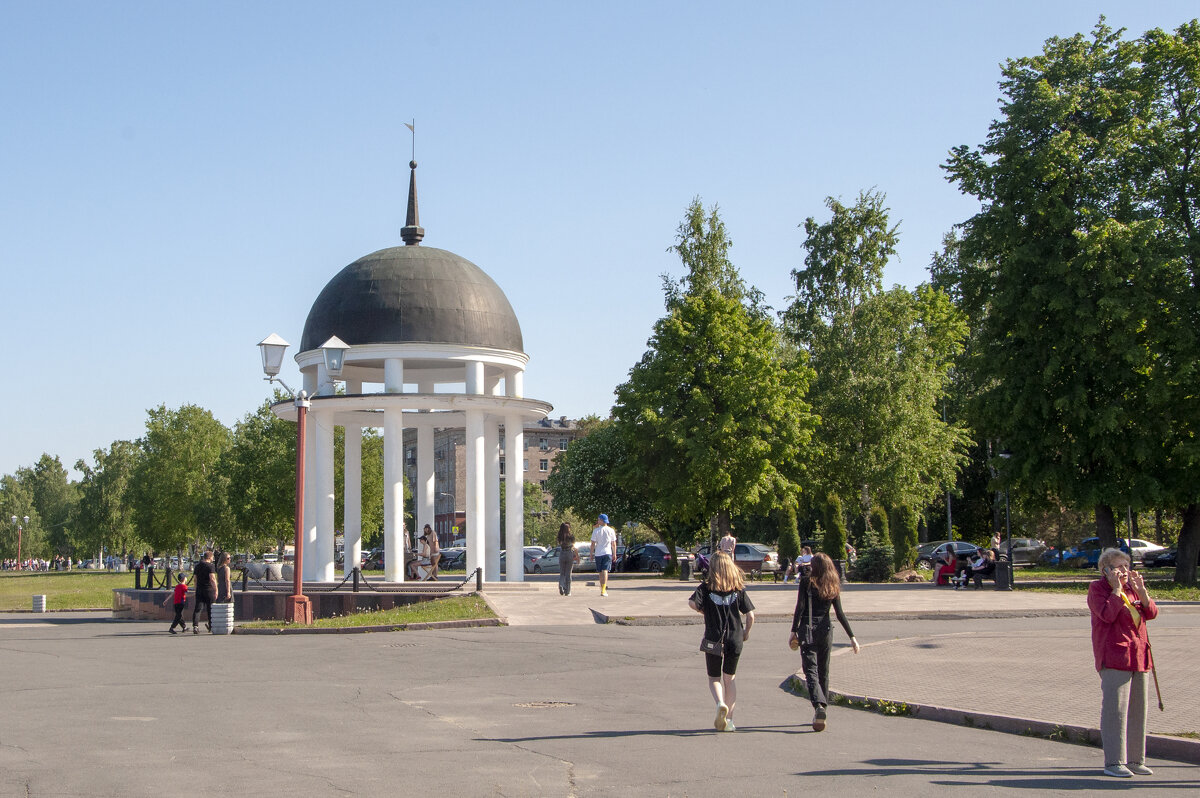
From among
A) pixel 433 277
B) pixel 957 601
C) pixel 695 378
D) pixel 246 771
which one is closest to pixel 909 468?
pixel 695 378

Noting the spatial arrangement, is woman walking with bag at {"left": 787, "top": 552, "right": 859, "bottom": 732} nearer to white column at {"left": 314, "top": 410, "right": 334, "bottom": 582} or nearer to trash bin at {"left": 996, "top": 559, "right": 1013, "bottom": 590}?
trash bin at {"left": 996, "top": 559, "right": 1013, "bottom": 590}

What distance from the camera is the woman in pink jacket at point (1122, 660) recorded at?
26.9 feet

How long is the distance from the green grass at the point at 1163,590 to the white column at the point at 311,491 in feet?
64.9

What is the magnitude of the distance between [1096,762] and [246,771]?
6446mm

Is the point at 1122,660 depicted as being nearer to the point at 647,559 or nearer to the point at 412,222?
the point at 412,222

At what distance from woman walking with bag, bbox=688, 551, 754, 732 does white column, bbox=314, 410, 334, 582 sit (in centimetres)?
2270

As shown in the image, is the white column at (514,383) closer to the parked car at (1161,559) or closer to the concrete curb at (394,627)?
the concrete curb at (394,627)

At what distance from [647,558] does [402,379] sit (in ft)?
89.7

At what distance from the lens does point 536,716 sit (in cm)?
1095

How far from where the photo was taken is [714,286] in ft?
153

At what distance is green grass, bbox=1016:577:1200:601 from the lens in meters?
27.8

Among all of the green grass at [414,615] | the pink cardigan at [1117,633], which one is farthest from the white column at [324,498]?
the pink cardigan at [1117,633]

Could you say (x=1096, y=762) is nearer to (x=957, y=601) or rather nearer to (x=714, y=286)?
(x=957, y=601)

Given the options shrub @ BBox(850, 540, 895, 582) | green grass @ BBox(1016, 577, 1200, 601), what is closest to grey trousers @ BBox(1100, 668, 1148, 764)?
green grass @ BBox(1016, 577, 1200, 601)
